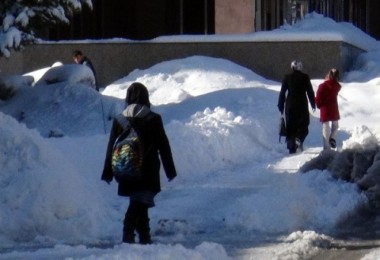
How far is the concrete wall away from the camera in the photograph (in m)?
28.0

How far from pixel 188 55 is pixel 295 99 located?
9635 mm

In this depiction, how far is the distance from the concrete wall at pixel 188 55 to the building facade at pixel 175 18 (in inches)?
108

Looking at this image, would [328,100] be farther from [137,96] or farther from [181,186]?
[137,96]

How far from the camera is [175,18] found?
3500cm

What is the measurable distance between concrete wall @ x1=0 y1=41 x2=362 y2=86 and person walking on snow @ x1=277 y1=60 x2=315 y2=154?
816cm

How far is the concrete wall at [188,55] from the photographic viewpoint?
2796cm

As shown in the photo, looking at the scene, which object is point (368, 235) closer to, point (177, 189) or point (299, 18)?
point (177, 189)

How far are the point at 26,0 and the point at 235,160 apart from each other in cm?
433

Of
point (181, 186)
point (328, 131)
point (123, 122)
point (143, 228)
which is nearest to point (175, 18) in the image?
point (328, 131)

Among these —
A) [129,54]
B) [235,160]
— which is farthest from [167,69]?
[235,160]

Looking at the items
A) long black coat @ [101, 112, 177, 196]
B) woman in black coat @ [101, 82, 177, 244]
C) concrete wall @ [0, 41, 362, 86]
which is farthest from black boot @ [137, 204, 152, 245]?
concrete wall @ [0, 41, 362, 86]

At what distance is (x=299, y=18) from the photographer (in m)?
38.1

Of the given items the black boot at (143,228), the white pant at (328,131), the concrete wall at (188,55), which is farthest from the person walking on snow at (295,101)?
the black boot at (143,228)

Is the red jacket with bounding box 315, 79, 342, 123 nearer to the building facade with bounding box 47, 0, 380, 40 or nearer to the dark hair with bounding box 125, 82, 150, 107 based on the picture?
the dark hair with bounding box 125, 82, 150, 107
